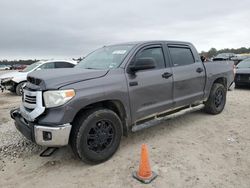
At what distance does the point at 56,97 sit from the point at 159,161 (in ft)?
6.09

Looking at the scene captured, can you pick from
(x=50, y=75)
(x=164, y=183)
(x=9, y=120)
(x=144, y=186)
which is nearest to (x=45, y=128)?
(x=50, y=75)

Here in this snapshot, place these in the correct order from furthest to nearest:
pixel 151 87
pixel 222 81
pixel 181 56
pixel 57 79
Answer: pixel 222 81 → pixel 181 56 → pixel 151 87 → pixel 57 79

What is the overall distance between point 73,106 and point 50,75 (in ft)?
2.15

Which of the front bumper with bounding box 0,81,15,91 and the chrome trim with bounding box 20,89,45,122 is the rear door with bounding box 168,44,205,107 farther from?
the front bumper with bounding box 0,81,15,91

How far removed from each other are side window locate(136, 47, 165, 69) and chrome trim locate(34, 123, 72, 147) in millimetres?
2002

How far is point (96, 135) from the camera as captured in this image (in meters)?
3.69

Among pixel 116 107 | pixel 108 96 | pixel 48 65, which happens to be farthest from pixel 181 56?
pixel 48 65

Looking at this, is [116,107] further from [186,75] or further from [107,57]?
[186,75]

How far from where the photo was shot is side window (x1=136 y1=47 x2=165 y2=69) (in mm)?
4543

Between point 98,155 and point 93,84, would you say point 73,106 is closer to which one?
point 93,84

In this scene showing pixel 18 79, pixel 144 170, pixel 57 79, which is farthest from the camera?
pixel 18 79

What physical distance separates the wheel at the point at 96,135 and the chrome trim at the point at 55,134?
15 centimetres

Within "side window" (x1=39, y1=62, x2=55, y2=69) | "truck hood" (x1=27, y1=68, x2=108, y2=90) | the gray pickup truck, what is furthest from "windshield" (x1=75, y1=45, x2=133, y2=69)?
"side window" (x1=39, y1=62, x2=55, y2=69)

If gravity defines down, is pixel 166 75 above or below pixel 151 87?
above
